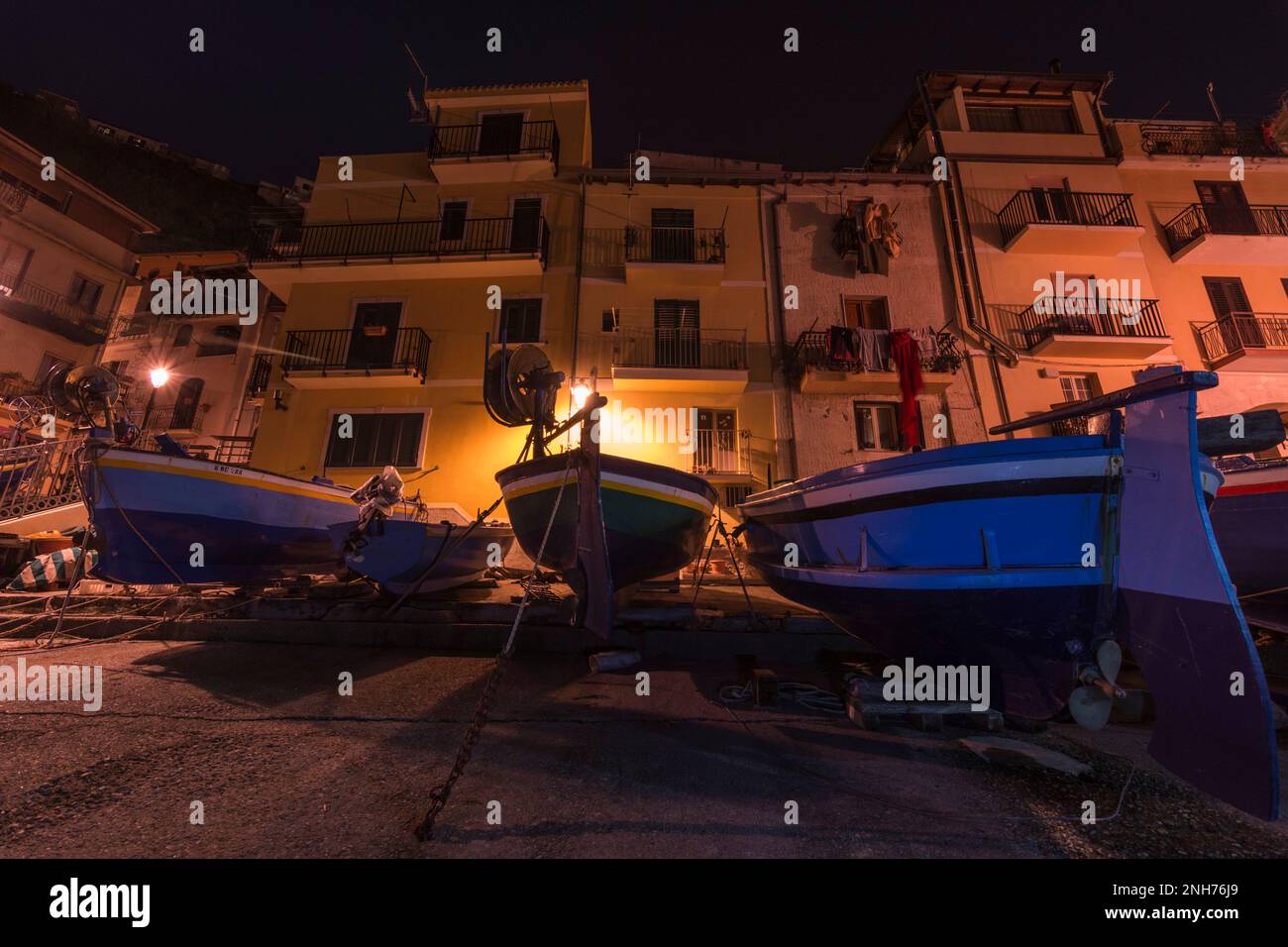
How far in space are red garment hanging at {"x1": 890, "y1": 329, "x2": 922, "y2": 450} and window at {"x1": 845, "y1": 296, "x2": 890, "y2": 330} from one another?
1.06m

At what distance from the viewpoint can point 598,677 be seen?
413 centimetres

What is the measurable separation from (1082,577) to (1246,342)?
55.1 feet

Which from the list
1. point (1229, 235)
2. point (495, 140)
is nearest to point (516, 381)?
point (495, 140)

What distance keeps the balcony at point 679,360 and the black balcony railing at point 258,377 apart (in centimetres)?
1513

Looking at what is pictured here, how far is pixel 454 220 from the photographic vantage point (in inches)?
550

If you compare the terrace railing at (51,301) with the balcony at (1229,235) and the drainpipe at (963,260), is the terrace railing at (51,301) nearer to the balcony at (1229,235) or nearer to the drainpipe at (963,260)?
the drainpipe at (963,260)

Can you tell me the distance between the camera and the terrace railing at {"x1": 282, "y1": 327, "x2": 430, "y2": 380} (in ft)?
41.6

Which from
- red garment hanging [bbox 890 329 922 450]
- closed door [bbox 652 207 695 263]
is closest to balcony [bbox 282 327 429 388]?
closed door [bbox 652 207 695 263]

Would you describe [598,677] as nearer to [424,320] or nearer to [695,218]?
[424,320]

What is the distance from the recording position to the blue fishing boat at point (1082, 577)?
238 centimetres

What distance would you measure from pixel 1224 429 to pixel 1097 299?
14.4 meters

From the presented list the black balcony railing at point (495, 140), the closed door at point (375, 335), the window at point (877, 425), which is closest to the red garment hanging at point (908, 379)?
the window at point (877, 425)
